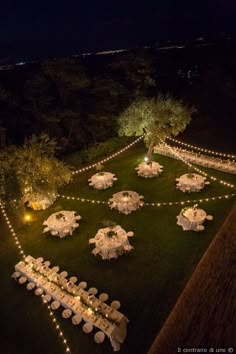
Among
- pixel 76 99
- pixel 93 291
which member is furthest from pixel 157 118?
pixel 93 291

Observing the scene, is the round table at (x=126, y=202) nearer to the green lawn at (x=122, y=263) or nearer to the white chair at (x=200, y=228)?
the green lawn at (x=122, y=263)

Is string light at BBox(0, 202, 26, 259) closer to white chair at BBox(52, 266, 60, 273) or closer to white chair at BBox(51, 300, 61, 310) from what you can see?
white chair at BBox(52, 266, 60, 273)

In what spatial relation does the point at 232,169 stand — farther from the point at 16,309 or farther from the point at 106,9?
the point at 106,9

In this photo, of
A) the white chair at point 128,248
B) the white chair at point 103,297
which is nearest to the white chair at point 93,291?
the white chair at point 103,297

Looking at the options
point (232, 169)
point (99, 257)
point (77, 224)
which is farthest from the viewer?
point (232, 169)

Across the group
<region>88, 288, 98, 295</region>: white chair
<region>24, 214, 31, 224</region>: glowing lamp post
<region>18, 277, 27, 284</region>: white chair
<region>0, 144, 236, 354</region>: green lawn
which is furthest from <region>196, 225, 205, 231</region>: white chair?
<region>24, 214, 31, 224</region>: glowing lamp post

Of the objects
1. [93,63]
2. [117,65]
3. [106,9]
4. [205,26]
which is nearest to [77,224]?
[117,65]

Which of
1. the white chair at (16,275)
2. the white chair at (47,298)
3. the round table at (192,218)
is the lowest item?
the white chair at (16,275)
